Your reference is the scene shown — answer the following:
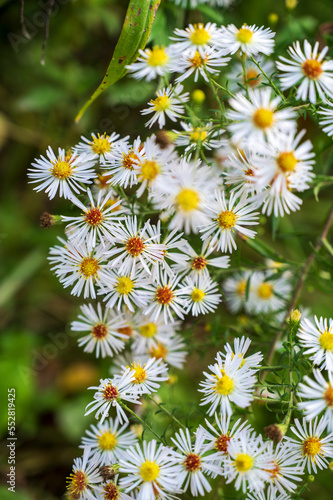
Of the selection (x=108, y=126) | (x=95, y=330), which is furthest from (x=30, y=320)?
(x=95, y=330)

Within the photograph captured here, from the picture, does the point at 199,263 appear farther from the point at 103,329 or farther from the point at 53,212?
the point at 53,212

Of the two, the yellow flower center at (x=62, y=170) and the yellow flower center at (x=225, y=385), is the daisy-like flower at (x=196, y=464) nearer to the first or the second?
the yellow flower center at (x=225, y=385)

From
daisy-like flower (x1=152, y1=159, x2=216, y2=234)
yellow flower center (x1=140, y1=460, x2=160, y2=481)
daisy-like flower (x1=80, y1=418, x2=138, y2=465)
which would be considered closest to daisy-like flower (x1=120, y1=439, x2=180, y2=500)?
yellow flower center (x1=140, y1=460, x2=160, y2=481)

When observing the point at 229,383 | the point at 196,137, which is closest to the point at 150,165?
the point at 196,137

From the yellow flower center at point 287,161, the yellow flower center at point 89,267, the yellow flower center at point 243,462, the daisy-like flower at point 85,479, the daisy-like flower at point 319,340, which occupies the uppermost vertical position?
the yellow flower center at point 287,161

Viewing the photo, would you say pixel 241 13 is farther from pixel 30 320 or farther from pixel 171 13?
pixel 30 320

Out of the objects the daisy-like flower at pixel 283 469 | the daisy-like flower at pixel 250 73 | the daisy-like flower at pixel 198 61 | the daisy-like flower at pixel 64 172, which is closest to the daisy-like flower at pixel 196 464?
the daisy-like flower at pixel 283 469

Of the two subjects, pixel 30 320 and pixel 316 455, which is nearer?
pixel 316 455
